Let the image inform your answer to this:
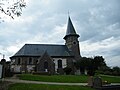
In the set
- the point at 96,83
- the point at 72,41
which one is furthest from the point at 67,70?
the point at 96,83

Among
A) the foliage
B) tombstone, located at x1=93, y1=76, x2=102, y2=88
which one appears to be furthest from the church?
tombstone, located at x1=93, y1=76, x2=102, y2=88

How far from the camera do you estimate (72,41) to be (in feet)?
218

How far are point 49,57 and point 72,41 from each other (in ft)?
39.6

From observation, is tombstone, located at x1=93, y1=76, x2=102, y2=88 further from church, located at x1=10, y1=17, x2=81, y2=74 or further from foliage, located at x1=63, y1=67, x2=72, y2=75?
foliage, located at x1=63, y1=67, x2=72, y2=75

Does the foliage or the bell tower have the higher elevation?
the bell tower

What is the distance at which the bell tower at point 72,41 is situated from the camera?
65938 millimetres

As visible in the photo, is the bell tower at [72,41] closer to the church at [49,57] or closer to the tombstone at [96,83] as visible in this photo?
the church at [49,57]

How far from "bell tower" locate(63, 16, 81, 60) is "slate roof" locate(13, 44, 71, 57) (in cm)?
178

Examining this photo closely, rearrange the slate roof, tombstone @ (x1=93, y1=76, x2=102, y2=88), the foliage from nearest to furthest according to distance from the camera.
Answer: tombstone @ (x1=93, y1=76, x2=102, y2=88) < the foliage < the slate roof

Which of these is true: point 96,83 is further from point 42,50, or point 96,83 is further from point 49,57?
point 42,50

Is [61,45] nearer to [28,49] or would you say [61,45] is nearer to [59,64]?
[59,64]

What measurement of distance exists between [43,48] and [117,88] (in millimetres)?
43561

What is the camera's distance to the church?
58.3 metres

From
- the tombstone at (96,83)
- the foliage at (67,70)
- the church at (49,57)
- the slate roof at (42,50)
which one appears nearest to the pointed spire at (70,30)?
the church at (49,57)
